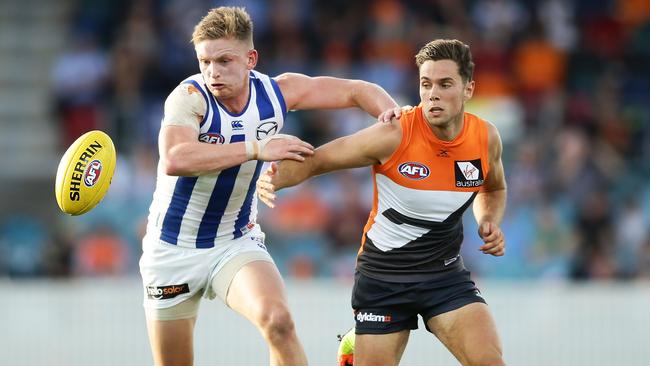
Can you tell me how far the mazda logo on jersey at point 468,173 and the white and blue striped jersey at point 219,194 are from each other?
1116mm

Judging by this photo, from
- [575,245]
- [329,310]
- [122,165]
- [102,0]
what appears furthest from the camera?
[102,0]

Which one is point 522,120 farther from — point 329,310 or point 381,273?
→ point 381,273

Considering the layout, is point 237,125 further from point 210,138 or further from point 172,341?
point 172,341

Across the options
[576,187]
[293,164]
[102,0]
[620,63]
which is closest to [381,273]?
[293,164]

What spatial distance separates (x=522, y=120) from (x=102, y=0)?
6.11 metres

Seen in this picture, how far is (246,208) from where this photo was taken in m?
7.39

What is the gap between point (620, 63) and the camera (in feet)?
49.6

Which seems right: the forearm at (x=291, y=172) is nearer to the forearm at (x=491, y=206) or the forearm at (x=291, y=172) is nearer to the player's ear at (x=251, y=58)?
the player's ear at (x=251, y=58)

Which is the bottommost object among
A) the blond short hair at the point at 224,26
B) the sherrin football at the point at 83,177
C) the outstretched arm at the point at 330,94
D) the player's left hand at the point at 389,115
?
the sherrin football at the point at 83,177

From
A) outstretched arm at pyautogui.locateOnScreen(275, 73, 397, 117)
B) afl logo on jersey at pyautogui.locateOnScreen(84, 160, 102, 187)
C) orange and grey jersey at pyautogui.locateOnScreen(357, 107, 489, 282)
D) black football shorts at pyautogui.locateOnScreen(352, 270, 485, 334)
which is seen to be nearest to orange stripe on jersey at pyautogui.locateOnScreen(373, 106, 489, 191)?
orange and grey jersey at pyautogui.locateOnScreen(357, 107, 489, 282)

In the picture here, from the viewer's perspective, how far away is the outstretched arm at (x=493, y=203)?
7.11 meters

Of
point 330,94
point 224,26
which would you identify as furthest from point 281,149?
point 330,94

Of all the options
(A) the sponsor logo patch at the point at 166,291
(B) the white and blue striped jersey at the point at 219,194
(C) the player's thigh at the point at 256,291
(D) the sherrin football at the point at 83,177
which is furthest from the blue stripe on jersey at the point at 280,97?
(A) the sponsor logo patch at the point at 166,291

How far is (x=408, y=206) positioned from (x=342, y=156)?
0.50 meters
